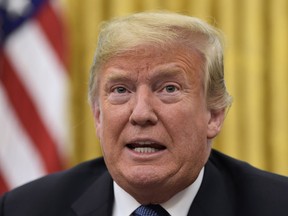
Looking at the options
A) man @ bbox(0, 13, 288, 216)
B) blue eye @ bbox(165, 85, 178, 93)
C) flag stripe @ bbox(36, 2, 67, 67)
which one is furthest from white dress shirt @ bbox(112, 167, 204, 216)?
flag stripe @ bbox(36, 2, 67, 67)

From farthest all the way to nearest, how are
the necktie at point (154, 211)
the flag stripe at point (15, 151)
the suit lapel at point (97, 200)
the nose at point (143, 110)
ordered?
the flag stripe at point (15, 151) < the suit lapel at point (97, 200) < the necktie at point (154, 211) < the nose at point (143, 110)

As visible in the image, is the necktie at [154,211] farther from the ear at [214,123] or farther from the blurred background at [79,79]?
the blurred background at [79,79]

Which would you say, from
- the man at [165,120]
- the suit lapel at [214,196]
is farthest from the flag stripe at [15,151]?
the suit lapel at [214,196]

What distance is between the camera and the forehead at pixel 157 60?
168cm

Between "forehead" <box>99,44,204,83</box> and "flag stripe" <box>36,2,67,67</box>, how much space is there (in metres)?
1.34

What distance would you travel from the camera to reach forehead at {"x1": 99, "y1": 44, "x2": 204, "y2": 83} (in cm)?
168

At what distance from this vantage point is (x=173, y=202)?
69.5 inches

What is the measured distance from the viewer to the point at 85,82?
124 inches

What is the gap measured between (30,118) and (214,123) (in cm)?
138

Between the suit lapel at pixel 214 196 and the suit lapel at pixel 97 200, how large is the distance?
23cm

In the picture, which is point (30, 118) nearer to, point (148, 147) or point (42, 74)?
point (42, 74)

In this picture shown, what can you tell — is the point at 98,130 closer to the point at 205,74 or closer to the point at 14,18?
the point at 205,74

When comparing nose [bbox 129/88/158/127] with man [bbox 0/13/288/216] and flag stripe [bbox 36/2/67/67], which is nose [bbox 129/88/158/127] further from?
flag stripe [bbox 36/2/67/67]

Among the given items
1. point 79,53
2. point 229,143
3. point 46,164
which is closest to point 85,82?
point 79,53
